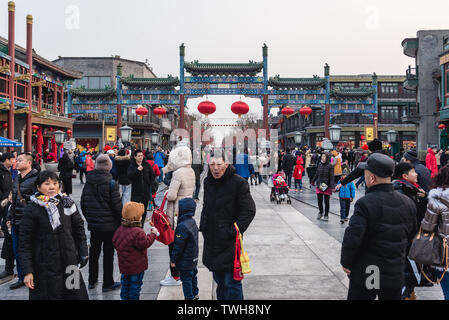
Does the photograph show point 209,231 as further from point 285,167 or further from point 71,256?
point 285,167

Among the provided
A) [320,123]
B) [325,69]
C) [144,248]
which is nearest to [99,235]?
[144,248]

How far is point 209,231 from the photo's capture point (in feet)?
11.1

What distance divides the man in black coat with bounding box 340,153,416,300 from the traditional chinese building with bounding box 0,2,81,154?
20423mm

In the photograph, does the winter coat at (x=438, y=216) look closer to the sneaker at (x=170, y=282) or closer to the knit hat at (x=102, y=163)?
the sneaker at (x=170, y=282)

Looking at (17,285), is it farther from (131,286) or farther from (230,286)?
(230,286)

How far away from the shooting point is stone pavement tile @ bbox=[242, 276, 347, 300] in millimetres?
4137

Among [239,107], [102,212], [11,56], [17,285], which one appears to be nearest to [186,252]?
[102,212]

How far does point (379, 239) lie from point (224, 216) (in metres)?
1.35

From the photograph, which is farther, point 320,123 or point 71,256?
point 320,123

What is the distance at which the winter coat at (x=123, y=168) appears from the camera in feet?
24.9

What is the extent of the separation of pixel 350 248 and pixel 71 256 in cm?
241

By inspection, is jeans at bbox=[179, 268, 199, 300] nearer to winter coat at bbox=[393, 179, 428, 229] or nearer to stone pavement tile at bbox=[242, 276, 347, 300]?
stone pavement tile at bbox=[242, 276, 347, 300]

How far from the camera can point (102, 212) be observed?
14.4 ft

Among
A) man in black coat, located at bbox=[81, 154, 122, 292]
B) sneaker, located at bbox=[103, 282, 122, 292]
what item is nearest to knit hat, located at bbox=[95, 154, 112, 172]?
man in black coat, located at bbox=[81, 154, 122, 292]
